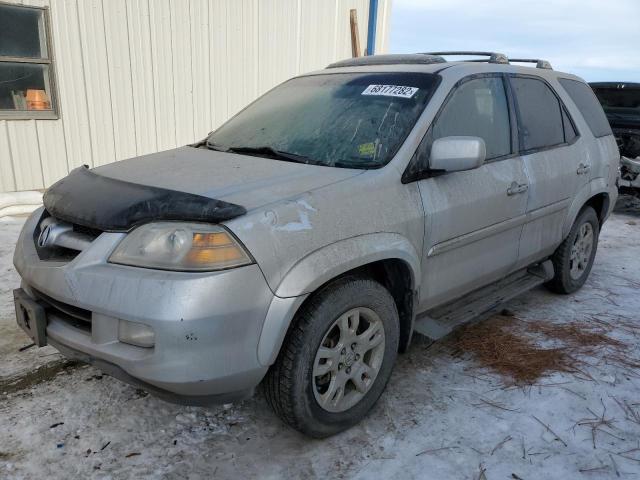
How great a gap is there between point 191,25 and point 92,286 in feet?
21.5

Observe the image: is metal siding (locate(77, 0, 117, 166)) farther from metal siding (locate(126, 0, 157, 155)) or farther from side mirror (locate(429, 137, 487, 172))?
side mirror (locate(429, 137, 487, 172))

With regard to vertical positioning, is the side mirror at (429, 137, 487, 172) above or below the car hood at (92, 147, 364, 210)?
above

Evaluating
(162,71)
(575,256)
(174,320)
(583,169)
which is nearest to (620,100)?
(575,256)

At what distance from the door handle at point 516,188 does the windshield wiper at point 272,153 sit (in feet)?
4.33

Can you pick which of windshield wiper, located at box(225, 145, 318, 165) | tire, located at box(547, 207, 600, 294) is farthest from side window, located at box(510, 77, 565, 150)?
windshield wiper, located at box(225, 145, 318, 165)

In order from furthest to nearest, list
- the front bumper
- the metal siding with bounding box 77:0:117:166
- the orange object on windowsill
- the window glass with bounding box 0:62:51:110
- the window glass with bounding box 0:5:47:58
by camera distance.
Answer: the metal siding with bounding box 77:0:117:166
the orange object on windowsill
the window glass with bounding box 0:62:51:110
the window glass with bounding box 0:5:47:58
the front bumper

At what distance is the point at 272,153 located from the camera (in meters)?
2.93

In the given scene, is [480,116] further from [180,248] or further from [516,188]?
[180,248]

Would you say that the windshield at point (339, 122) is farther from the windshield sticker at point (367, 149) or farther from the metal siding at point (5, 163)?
the metal siding at point (5, 163)

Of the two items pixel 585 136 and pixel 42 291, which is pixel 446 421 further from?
pixel 585 136

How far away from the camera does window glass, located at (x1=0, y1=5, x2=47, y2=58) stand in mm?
6078

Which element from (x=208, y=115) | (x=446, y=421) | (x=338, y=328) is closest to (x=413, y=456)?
(x=446, y=421)

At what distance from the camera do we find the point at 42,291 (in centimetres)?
228

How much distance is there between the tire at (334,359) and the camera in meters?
2.27
